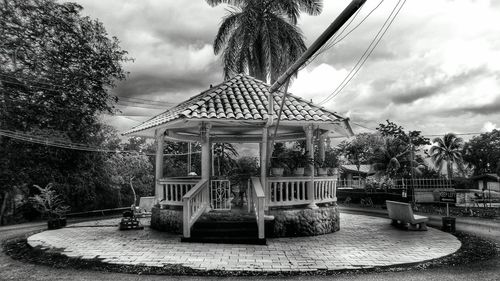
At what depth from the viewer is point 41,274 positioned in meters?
6.40

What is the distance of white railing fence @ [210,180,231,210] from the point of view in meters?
10.3

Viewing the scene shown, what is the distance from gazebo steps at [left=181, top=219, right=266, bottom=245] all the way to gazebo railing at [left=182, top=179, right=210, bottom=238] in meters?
0.27

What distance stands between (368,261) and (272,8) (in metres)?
19.3

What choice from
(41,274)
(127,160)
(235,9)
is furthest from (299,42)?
(41,274)

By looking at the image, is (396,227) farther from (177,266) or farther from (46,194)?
(46,194)

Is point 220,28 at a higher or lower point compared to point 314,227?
higher

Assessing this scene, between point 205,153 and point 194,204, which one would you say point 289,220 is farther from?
point 205,153

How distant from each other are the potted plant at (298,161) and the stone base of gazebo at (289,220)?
114cm

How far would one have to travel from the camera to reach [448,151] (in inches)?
2297

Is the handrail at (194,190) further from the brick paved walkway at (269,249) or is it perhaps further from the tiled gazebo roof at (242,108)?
the tiled gazebo roof at (242,108)

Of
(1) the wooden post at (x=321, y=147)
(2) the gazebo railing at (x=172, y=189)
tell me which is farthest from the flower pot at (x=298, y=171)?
(2) the gazebo railing at (x=172, y=189)

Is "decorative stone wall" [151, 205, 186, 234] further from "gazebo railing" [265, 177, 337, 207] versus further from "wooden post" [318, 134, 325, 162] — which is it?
"wooden post" [318, 134, 325, 162]

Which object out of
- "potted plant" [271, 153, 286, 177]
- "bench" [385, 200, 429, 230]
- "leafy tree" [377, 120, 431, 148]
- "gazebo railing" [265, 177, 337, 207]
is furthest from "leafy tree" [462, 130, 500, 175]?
"potted plant" [271, 153, 286, 177]

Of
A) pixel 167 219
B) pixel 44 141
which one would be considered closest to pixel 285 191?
pixel 167 219
